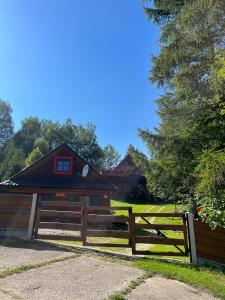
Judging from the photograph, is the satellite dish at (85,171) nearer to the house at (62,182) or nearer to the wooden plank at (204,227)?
the house at (62,182)

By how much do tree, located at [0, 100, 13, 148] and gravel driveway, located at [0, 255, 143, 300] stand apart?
51.8 metres

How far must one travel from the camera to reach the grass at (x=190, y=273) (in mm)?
5448

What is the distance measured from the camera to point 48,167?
19953 mm

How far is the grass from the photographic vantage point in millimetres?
5448

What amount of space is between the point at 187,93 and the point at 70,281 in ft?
28.7

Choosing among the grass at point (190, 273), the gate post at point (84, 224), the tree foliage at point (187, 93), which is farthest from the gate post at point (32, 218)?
the tree foliage at point (187, 93)

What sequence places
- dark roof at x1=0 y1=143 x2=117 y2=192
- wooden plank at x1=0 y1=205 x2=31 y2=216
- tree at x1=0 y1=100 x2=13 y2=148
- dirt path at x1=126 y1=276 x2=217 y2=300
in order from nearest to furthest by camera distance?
dirt path at x1=126 y1=276 x2=217 y2=300, wooden plank at x1=0 y1=205 x2=31 y2=216, dark roof at x1=0 y1=143 x2=117 y2=192, tree at x1=0 y1=100 x2=13 y2=148

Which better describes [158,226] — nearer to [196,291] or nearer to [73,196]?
[196,291]

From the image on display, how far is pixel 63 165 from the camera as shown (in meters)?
20.0

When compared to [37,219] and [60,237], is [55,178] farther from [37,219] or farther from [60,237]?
[60,237]

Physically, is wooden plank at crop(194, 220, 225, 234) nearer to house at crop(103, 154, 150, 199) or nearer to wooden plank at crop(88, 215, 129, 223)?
wooden plank at crop(88, 215, 129, 223)

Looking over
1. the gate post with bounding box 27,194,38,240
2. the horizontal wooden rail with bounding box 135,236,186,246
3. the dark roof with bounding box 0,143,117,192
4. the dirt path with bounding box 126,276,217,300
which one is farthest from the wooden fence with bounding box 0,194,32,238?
the dark roof with bounding box 0,143,117,192

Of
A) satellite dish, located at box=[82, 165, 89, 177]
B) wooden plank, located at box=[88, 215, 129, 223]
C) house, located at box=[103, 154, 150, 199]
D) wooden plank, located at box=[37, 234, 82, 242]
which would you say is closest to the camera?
wooden plank, located at box=[88, 215, 129, 223]

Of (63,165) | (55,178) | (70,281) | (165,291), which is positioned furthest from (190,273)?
(63,165)
